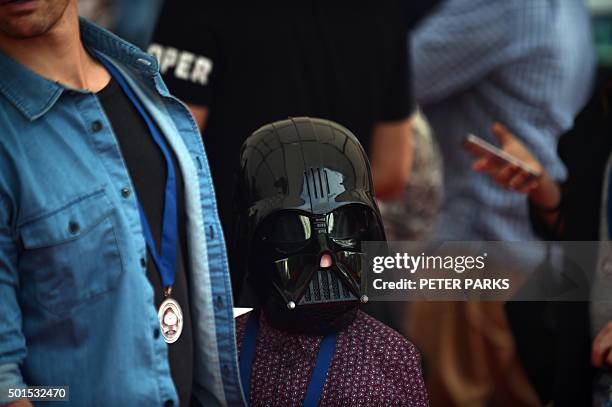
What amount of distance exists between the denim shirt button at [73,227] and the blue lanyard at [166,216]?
16cm

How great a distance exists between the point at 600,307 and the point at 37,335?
51.3 inches

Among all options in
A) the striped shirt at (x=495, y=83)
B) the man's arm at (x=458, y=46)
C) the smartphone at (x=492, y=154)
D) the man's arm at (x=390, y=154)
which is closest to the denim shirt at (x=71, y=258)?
the smartphone at (x=492, y=154)

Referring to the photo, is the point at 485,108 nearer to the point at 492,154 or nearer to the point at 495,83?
the point at 495,83

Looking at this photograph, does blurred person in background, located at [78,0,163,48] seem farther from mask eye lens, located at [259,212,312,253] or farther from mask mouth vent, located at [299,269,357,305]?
mask mouth vent, located at [299,269,357,305]

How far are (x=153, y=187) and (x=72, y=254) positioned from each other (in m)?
0.24

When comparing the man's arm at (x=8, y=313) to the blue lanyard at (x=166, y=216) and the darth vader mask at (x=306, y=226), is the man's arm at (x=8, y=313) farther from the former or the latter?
the darth vader mask at (x=306, y=226)

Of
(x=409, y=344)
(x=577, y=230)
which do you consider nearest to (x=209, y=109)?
(x=409, y=344)

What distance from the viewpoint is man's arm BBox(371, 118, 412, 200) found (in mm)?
2826

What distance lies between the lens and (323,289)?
194cm

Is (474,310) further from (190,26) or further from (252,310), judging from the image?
(190,26)

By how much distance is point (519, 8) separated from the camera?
316 centimetres

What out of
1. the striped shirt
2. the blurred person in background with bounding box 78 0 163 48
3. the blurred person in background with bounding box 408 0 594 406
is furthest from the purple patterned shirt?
the blurred person in background with bounding box 78 0 163 48

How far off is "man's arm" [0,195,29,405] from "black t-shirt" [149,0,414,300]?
50 centimetres

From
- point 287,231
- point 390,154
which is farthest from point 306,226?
point 390,154
